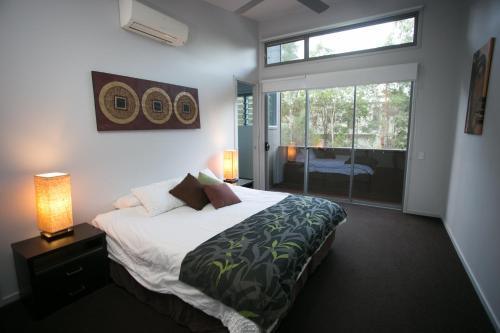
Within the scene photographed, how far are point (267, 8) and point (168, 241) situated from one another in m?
4.22

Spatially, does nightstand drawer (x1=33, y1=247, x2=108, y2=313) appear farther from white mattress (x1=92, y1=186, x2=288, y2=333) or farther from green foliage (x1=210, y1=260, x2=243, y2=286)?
green foliage (x1=210, y1=260, x2=243, y2=286)

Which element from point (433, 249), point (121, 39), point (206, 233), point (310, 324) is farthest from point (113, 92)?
point (433, 249)

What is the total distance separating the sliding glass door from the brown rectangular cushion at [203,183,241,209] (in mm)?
2532

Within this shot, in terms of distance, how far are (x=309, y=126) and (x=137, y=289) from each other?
157 inches

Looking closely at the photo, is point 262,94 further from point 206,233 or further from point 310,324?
point 310,324

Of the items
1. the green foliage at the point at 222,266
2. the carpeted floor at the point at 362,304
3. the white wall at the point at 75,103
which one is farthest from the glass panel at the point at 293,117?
the green foliage at the point at 222,266

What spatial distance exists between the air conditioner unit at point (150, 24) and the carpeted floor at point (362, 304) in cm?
270

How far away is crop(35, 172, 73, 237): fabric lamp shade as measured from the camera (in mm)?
2154

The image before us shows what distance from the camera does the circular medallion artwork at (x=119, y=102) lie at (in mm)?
2754

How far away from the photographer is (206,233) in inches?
87.9

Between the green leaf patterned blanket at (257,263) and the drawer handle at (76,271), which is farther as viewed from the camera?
the drawer handle at (76,271)

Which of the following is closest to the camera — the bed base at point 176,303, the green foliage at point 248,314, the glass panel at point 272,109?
the green foliage at point 248,314

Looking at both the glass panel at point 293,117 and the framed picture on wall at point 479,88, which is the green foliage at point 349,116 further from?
the framed picture on wall at point 479,88

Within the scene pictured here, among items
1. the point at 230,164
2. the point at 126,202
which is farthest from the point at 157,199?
the point at 230,164
